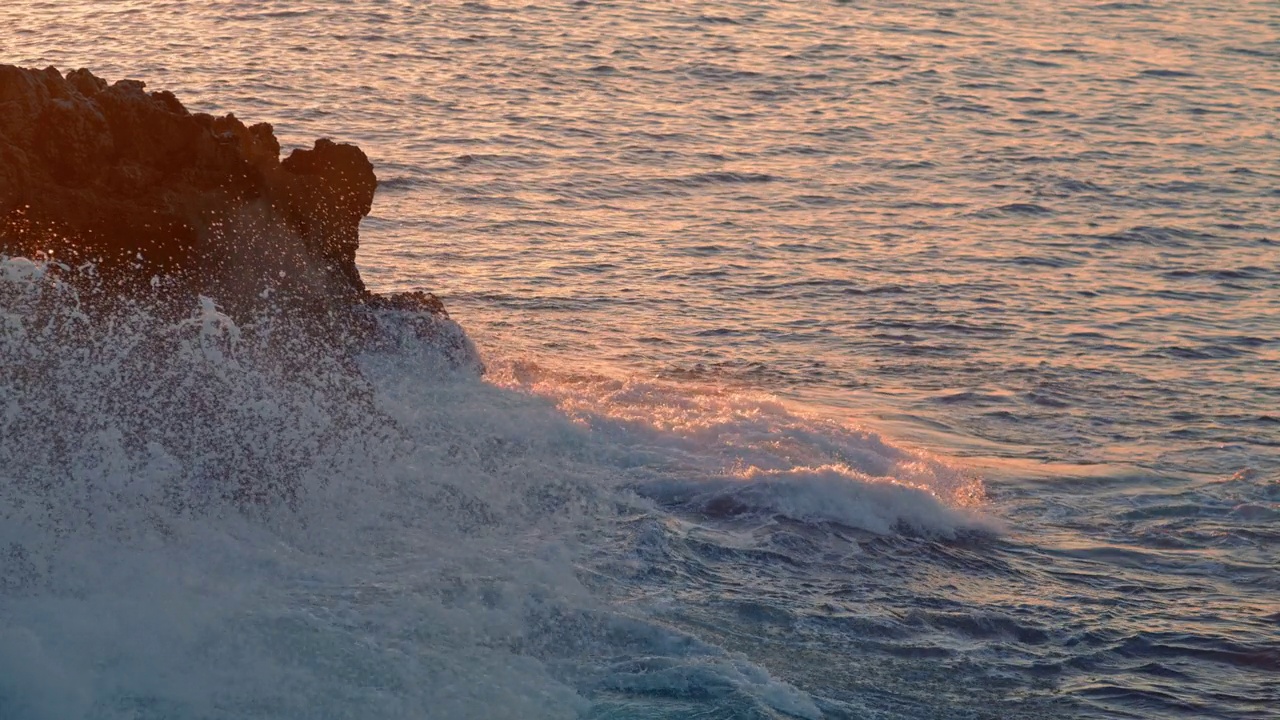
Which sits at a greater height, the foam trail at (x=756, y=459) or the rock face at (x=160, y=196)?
the rock face at (x=160, y=196)

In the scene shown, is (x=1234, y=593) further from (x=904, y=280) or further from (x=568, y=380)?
(x=904, y=280)

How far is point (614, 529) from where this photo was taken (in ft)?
26.5

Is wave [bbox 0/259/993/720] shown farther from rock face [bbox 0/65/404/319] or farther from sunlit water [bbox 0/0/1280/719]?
rock face [bbox 0/65/404/319]

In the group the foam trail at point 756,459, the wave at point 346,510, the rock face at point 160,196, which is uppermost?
the rock face at point 160,196

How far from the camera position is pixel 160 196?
8.37 meters

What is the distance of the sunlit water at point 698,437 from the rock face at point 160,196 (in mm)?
410

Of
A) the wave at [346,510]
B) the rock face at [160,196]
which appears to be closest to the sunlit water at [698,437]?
the wave at [346,510]

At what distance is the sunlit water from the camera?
6.55 metres

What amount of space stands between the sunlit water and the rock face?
0.41 meters

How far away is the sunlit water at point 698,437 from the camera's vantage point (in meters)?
6.55

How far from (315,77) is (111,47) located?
2.86m

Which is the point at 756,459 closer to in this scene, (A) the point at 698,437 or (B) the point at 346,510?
(A) the point at 698,437

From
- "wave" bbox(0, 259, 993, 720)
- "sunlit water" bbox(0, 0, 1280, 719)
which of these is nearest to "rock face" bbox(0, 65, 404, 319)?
"wave" bbox(0, 259, 993, 720)

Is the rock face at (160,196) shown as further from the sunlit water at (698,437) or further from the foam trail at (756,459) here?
the foam trail at (756,459)
